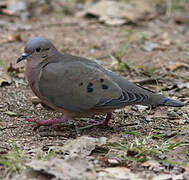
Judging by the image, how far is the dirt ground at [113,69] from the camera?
3660mm

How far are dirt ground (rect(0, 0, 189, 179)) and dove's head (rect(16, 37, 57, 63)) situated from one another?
0.56m

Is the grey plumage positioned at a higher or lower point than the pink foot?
higher

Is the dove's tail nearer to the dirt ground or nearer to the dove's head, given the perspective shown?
the dirt ground

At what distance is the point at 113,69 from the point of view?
5.63 m

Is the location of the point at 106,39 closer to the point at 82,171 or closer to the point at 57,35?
the point at 57,35

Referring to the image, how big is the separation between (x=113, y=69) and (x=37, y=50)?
5.76 feet

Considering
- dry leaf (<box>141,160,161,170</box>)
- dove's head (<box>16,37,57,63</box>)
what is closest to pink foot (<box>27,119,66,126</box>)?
dove's head (<box>16,37,57,63</box>)

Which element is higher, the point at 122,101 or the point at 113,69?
the point at 122,101

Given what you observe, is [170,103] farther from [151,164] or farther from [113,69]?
[113,69]

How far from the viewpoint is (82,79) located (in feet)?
12.4

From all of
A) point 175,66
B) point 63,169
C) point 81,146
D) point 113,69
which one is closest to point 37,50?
point 81,146

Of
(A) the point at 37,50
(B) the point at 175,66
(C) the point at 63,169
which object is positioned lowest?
(B) the point at 175,66

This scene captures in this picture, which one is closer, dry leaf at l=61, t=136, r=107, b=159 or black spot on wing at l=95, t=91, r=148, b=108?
dry leaf at l=61, t=136, r=107, b=159

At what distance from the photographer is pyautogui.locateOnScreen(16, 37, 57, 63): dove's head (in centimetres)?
402
